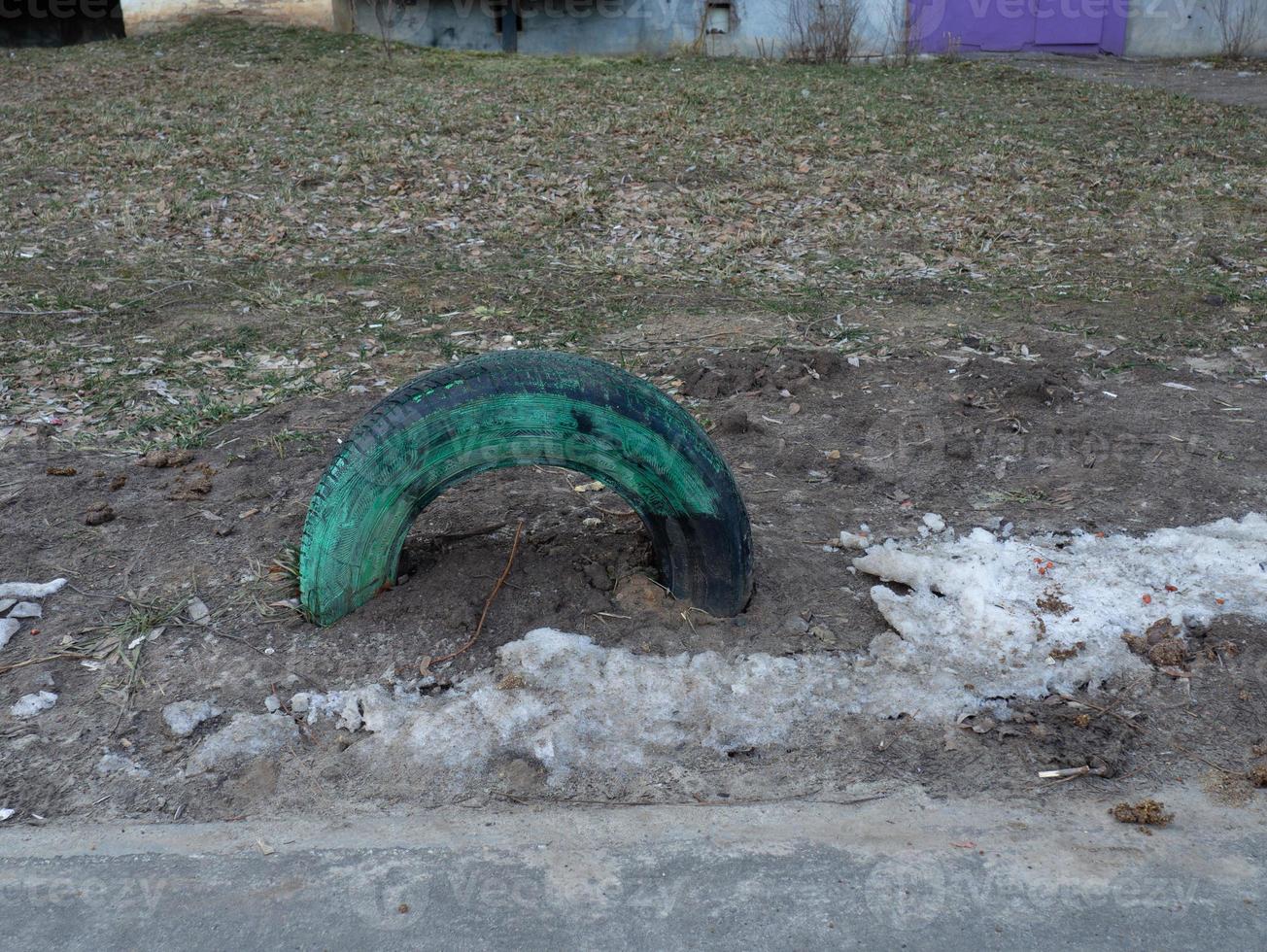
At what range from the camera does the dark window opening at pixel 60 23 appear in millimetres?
16328

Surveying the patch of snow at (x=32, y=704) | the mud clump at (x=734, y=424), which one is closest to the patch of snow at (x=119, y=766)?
the patch of snow at (x=32, y=704)

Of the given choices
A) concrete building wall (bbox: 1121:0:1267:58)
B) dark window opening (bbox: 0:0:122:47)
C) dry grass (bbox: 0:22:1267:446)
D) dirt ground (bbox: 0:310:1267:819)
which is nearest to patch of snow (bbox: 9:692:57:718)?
dirt ground (bbox: 0:310:1267:819)

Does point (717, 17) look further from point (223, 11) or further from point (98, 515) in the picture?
point (98, 515)

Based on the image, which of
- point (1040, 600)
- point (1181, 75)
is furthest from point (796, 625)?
point (1181, 75)

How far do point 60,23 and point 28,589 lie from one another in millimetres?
16431

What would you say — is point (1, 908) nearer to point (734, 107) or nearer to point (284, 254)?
point (284, 254)

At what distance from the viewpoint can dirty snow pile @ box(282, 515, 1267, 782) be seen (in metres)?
2.81

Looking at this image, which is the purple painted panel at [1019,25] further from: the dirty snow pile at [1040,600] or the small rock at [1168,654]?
the small rock at [1168,654]

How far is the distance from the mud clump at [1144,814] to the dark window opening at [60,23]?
17884 millimetres

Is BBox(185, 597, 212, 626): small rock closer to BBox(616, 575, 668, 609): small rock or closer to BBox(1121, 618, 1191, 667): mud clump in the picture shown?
BBox(616, 575, 668, 609): small rock

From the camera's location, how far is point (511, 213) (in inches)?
316

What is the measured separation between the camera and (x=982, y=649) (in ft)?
10.2

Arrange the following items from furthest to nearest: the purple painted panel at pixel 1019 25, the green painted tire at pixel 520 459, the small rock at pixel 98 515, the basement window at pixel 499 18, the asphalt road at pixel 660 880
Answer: the basement window at pixel 499 18, the purple painted panel at pixel 1019 25, the small rock at pixel 98 515, the green painted tire at pixel 520 459, the asphalt road at pixel 660 880

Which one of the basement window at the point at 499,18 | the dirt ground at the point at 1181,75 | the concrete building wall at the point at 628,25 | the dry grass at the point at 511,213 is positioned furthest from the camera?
the basement window at the point at 499,18
